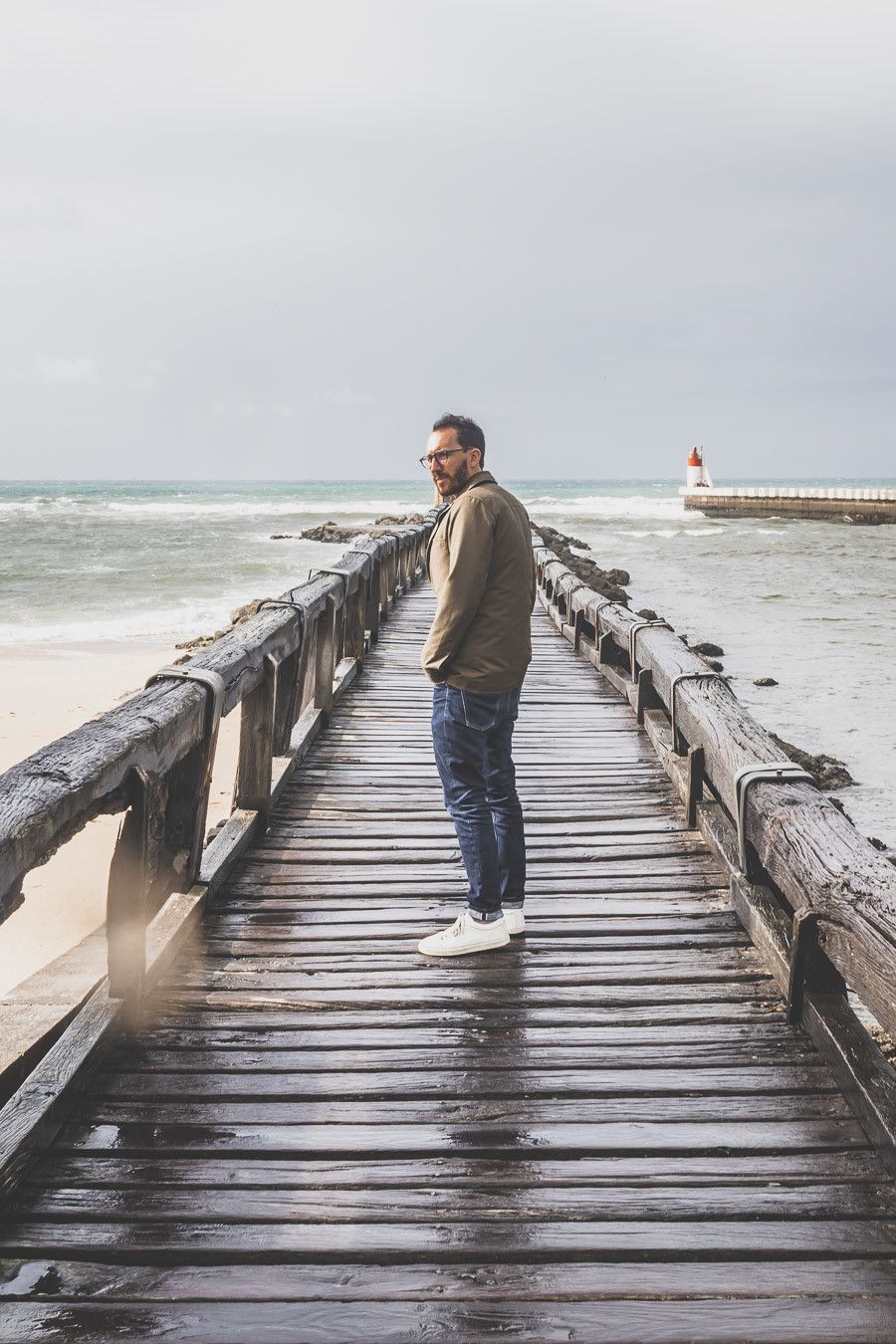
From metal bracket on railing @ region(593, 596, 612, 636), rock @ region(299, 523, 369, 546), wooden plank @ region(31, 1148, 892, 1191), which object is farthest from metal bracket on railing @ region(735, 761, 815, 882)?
rock @ region(299, 523, 369, 546)

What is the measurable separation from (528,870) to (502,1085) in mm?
1576

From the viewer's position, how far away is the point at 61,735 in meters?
8.99

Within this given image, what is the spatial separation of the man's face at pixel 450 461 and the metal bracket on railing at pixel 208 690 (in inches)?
40.3

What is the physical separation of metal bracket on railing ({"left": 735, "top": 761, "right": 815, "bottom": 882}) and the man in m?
0.78

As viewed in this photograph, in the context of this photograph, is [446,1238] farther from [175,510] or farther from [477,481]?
[175,510]

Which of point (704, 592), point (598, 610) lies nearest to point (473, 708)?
point (598, 610)

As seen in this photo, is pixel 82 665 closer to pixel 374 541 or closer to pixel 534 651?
pixel 374 541

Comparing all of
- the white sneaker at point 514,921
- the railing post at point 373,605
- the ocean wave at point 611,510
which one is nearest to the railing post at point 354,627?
the railing post at point 373,605

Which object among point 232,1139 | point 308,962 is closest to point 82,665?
point 308,962

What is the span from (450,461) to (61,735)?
6928mm

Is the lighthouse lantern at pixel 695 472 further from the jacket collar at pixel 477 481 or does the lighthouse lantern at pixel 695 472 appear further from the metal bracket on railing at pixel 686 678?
the jacket collar at pixel 477 481

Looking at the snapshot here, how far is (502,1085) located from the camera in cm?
254

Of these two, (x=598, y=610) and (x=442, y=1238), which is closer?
(x=442, y=1238)

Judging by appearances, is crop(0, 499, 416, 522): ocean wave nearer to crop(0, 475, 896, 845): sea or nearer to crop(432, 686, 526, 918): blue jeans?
crop(0, 475, 896, 845): sea
